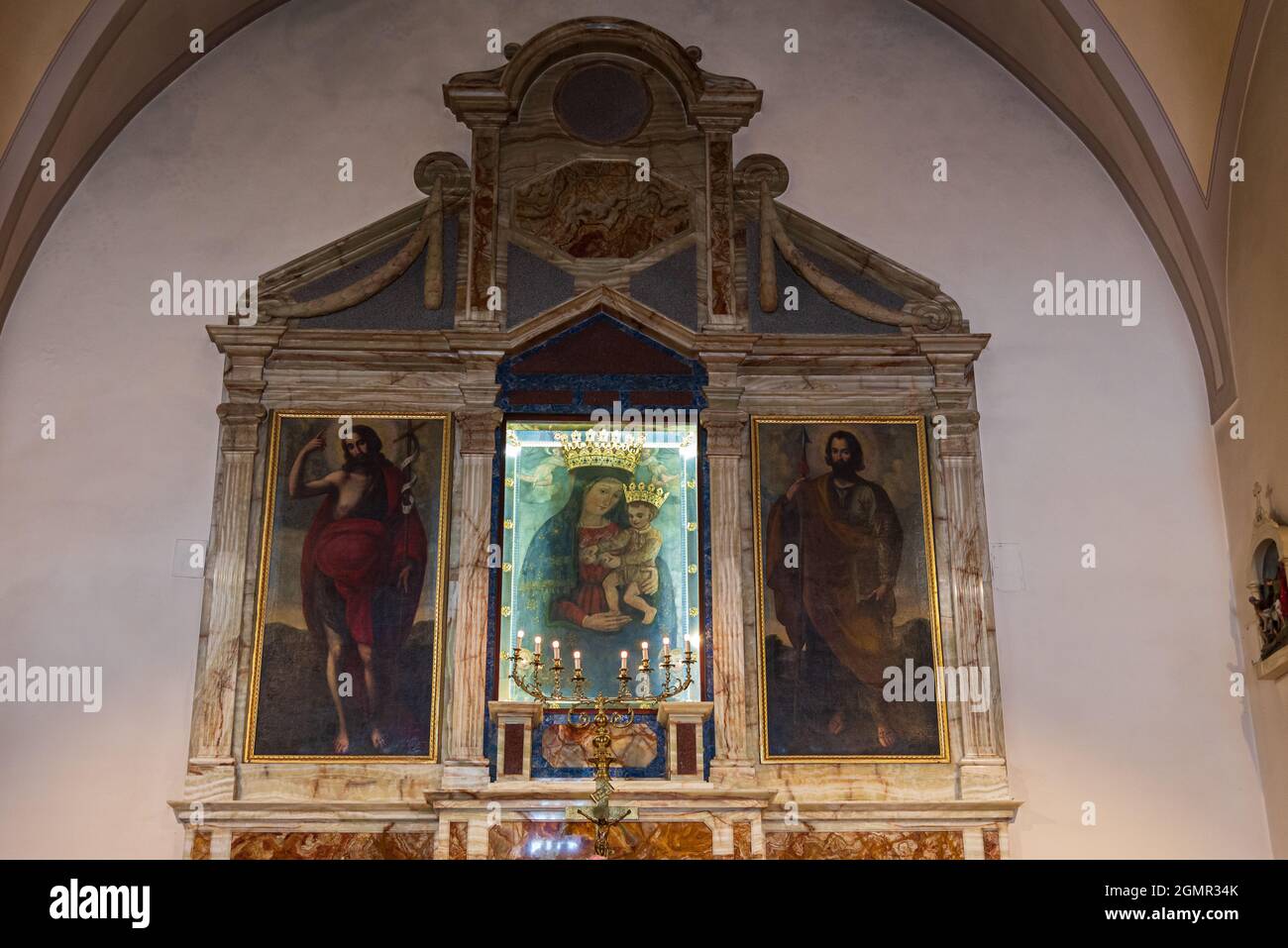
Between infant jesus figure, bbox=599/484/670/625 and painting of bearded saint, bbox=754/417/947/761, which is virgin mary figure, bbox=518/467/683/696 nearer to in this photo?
infant jesus figure, bbox=599/484/670/625

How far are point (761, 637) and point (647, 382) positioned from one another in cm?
194

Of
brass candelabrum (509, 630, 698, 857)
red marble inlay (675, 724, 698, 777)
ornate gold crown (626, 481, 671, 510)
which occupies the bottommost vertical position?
red marble inlay (675, 724, 698, 777)

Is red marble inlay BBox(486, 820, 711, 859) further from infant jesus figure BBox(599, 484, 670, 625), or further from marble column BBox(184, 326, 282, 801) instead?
marble column BBox(184, 326, 282, 801)

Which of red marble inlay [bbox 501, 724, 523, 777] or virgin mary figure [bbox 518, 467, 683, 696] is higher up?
virgin mary figure [bbox 518, 467, 683, 696]

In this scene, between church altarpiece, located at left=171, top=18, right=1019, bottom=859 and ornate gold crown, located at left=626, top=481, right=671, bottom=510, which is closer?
church altarpiece, located at left=171, top=18, right=1019, bottom=859

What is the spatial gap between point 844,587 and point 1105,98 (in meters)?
3.94

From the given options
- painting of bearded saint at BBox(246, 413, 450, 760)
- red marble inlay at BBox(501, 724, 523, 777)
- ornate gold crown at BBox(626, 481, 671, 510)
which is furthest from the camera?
ornate gold crown at BBox(626, 481, 671, 510)

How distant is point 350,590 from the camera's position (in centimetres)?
955

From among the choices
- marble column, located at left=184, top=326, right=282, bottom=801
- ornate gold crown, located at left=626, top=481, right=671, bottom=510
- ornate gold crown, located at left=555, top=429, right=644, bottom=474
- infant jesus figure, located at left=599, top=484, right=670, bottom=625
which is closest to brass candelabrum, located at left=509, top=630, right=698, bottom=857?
infant jesus figure, located at left=599, top=484, right=670, bottom=625

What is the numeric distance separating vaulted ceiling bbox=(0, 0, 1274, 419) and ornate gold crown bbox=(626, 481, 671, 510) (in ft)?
12.5

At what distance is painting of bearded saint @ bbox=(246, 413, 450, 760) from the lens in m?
9.24

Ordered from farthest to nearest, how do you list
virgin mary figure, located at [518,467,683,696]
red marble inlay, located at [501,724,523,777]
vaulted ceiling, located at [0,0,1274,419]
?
1. vaulted ceiling, located at [0,0,1274,419]
2. virgin mary figure, located at [518,467,683,696]
3. red marble inlay, located at [501,724,523,777]
